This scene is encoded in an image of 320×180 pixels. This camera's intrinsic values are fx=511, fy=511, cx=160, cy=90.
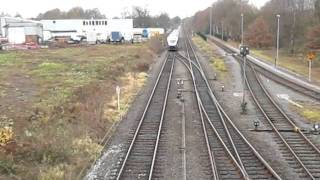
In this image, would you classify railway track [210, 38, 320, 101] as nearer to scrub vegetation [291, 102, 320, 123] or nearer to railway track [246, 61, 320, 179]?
scrub vegetation [291, 102, 320, 123]

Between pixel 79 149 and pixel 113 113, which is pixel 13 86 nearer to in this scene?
pixel 113 113

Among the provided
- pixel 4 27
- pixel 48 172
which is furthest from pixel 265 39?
pixel 48 172

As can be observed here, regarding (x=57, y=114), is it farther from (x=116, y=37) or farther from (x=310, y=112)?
(x=116, y=37)

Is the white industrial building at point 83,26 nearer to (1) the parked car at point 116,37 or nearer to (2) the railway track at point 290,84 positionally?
(1) the parked car at point 116,37

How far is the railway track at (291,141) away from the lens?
1684 cm

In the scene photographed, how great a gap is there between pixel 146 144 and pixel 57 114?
17.3 feet

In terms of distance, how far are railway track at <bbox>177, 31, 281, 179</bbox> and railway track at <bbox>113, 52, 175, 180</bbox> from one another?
2028 mm

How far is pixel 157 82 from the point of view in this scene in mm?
38750

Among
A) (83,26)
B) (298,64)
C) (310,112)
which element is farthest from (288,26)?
(310,112)

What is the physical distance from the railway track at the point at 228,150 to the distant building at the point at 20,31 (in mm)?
65509

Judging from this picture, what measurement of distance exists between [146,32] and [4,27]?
30334 millimetres

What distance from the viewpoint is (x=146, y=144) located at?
66.1 ft

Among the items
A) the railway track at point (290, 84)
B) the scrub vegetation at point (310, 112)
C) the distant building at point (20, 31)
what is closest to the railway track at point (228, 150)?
the scrub vegetation at point (310, 112)

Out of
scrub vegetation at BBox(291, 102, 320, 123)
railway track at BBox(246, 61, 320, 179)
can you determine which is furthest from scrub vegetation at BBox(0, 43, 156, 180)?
scrub vegetation at BBox(291, 102, 320, 123)
